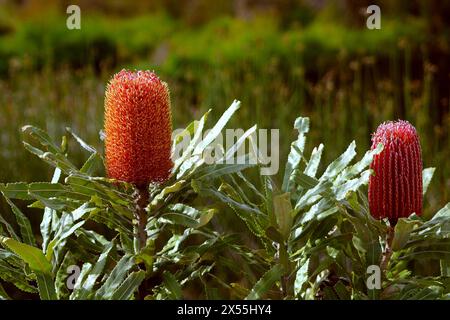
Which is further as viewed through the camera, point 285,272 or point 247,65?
point 247,65

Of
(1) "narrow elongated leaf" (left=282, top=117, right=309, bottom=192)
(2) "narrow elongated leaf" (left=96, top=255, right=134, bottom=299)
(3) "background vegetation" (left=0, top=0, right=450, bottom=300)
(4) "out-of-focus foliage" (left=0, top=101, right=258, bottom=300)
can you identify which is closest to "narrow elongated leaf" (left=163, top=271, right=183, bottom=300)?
(4) "out-of-focus foliage" (left=0, top=101, right=258, bottom=300)

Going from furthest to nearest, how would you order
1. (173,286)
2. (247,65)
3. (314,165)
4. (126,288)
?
(247,65) → (314,165) → (173,286) → (126,288)

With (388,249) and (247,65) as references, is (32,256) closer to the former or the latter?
(388,249)

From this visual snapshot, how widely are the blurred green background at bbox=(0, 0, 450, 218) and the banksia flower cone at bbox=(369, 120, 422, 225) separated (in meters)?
1.54

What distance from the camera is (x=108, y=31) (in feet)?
27.1

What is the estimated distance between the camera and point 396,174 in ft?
4.36

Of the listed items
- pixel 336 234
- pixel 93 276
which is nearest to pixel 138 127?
pixel 93 276

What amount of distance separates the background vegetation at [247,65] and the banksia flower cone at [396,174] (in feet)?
4.91

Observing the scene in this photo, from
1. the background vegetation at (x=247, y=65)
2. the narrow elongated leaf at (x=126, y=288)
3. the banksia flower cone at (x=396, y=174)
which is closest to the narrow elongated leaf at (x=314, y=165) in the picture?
the banksia flower cone at (x=396, y=174)

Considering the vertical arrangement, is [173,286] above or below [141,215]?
below

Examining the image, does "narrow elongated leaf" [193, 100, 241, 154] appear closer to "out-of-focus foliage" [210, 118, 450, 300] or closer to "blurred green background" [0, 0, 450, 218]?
"out-of-focus foliage" [210, 118, 450, 300]

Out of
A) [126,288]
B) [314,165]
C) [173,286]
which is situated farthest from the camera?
[314,165]
